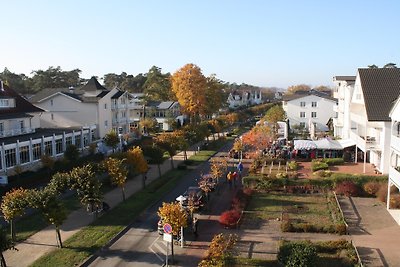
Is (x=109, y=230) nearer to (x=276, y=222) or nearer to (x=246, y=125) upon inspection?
(x=276, y=222)

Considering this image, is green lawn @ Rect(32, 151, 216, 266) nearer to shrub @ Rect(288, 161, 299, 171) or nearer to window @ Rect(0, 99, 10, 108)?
shrub @ Rect(288, 161, 299, 171)

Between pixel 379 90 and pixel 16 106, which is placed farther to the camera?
pixel 16 106

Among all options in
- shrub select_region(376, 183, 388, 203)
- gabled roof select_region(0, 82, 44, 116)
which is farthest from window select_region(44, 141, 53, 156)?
shrub select_region(376, 183, 388, 203)

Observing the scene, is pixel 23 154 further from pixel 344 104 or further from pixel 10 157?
pixel 344 104

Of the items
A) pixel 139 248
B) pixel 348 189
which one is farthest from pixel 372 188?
pixel 139 248

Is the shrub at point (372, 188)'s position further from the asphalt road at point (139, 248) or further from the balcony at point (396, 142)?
the asphalt road at point (139, 248)

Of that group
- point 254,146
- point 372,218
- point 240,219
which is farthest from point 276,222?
point 254,146
